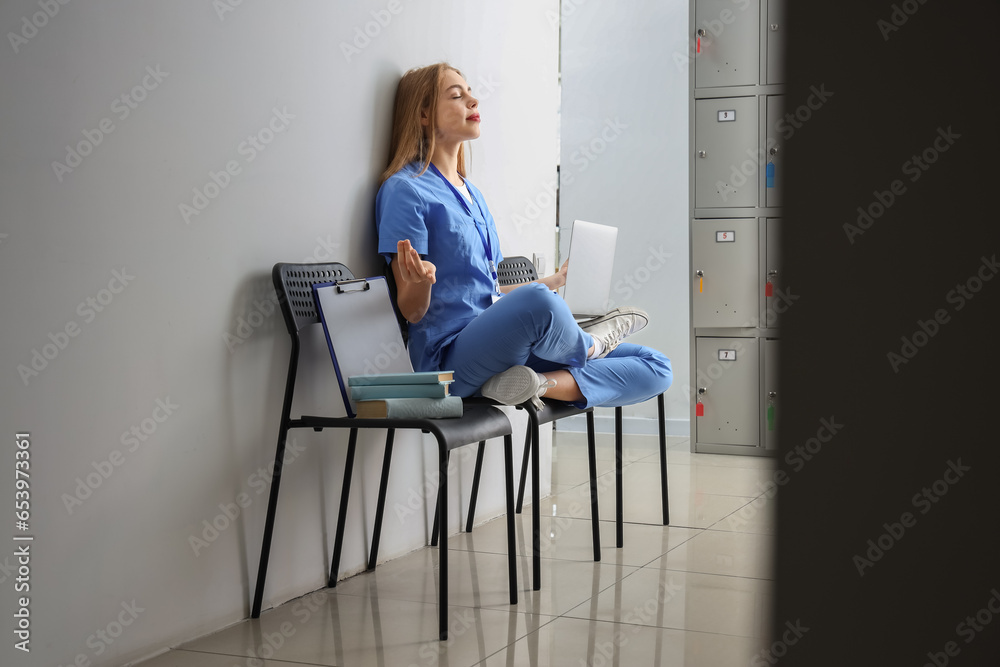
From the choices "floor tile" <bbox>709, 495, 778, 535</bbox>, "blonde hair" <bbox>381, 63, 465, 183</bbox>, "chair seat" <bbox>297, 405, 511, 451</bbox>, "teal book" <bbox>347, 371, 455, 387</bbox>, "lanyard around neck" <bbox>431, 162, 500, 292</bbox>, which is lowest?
"floor tile" <bbox>709, 495, 778, 535</bbox>

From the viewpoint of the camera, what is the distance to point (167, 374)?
5.87 ft

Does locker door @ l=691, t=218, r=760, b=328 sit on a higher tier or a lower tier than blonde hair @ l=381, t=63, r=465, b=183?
lower

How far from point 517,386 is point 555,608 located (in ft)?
1.71

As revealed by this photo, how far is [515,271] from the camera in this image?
9.98ft

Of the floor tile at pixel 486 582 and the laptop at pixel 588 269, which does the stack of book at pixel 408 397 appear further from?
the laptop at pixel 588 269

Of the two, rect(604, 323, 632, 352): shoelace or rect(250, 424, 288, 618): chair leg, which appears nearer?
rect(250, 424, 288, 618): chair leg

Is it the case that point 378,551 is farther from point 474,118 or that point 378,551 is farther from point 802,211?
point 802,211

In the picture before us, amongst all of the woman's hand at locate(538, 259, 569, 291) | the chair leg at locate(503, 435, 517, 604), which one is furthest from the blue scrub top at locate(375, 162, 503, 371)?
the woman's hand at locate(538, 259, 569, 291)

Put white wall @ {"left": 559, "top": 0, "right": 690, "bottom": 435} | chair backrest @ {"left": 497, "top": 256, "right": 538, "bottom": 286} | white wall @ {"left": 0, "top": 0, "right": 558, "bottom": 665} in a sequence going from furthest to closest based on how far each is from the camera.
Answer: white wall @ {"left": 559, "top": 0, "right": 690, "bottom": 435}, chair backrest @ {"left": 497, "top": 256, "right": 538, "bottom": 286}, white wall @ {"left": 0, "top": 0, "right": 558, "bottom": 665}

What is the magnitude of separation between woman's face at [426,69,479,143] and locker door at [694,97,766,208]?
2.04 meters

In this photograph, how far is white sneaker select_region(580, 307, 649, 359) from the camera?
2494mm

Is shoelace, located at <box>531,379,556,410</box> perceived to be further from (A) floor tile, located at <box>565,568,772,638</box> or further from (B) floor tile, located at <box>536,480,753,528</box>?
(B) floor tile, located at <box>536,480,753,528</box>

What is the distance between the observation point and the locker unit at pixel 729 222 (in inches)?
168

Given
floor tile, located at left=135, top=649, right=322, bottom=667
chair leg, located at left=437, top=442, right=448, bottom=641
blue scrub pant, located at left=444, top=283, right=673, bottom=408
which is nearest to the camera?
floor tile, located at left=135, top=649, right=322, bottom=667
